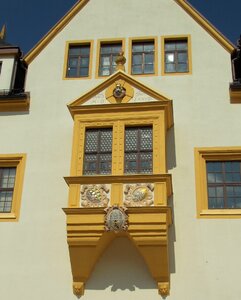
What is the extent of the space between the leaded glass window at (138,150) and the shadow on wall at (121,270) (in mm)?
2269

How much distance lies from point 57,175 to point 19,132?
7.53 feet

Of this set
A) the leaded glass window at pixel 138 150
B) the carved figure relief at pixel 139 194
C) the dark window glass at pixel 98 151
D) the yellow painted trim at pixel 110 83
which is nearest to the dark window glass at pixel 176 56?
the yellow painted trim at pixel 110 83

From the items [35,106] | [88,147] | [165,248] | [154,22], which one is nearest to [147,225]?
[165,248]

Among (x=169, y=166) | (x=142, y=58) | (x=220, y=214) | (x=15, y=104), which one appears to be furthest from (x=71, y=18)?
(x=220, y=214)

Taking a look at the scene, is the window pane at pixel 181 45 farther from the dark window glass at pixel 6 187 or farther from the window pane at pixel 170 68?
the dark window glass at pixel 6 187

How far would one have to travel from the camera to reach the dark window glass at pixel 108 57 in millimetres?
18406

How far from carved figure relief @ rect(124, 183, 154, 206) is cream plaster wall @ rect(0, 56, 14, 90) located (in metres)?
6.89

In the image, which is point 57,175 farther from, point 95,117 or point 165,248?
point 165,248

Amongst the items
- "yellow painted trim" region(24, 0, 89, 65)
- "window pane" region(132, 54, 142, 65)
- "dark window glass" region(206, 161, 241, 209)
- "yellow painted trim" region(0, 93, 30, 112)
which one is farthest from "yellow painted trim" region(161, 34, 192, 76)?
"yellow painted trim" region(0, 93, 30, 112)

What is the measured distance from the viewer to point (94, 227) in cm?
1483

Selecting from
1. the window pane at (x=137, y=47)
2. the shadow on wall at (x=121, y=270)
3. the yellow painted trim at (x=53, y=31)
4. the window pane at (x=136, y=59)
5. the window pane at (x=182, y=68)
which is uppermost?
the yellow painted trim at (x=53, y=31)

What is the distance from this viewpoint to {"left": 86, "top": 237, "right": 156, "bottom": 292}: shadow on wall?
588 inches

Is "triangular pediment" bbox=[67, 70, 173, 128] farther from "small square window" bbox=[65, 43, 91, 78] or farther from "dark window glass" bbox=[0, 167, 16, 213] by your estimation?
"dark window glass" bbox=[0, 167, 16, 213]

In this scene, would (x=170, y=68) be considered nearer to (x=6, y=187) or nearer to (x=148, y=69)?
(x=148, y=69)
